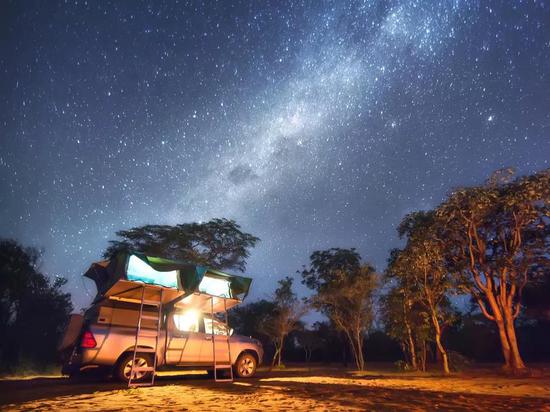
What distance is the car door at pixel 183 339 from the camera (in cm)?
1033

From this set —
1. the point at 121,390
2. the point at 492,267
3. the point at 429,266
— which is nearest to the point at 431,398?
the point at 121,390

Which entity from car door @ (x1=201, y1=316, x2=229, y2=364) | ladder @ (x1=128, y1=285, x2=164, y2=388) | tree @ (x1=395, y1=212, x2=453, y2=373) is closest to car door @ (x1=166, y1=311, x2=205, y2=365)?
car door @ (x1=201, y1=316, x2=229, y2=364)

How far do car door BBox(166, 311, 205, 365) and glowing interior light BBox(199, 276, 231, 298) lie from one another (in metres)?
0.89

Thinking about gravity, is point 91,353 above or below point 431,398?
above

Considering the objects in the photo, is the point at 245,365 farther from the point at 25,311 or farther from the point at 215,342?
the point at 25,311

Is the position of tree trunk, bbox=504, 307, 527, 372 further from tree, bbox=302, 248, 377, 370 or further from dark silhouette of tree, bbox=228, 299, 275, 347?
dark silhouette of tree, bbox=228, 299, 275, 347

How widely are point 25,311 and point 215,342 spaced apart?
22.5m

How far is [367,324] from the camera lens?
2141 cm

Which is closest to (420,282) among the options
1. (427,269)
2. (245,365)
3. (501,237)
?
(427,269)

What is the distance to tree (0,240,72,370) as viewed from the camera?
24.0 metres

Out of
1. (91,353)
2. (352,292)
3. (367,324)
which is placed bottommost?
(91,353)

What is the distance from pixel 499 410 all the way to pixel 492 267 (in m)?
13.4

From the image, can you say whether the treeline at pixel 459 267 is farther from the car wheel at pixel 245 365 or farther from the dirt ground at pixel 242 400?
the dirt ground at pixel 242 400

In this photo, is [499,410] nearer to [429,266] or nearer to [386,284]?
[429,266]
